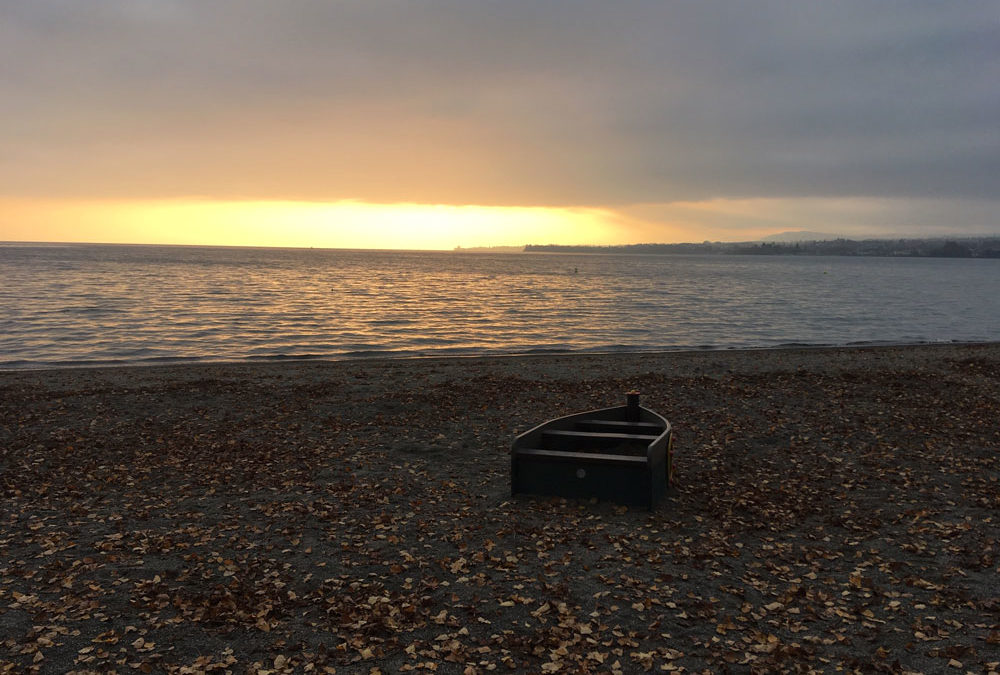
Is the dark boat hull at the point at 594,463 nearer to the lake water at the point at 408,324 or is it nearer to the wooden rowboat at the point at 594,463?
the wooden rowboat at the point at 594,463

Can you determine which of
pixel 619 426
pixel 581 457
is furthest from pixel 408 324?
pixel 581 457

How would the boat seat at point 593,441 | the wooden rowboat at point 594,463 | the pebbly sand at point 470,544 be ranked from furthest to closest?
the boat seat at point 593,441 → the wooden rowboat at point 594,463 → the pebbly sand at point 470,544

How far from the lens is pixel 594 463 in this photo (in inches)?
418

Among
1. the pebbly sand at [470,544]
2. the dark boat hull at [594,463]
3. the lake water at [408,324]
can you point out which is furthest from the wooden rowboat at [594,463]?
the lake water at [408,324]

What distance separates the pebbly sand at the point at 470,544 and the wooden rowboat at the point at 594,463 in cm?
37

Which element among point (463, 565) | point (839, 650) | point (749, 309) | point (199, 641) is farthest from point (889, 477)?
point (749, 309)

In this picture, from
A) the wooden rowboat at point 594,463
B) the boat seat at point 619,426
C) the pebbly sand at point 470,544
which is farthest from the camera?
the boat seat at point 619,426

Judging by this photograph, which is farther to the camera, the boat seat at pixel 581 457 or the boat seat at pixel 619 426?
the boat seat at pixel 619 426

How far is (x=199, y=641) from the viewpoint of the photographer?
22.0 feet

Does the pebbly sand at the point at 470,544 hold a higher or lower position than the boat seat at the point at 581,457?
lower

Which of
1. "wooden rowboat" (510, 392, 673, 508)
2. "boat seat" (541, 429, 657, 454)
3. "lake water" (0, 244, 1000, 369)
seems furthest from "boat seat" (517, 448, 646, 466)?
"lake water" (0, 244, 1000, 369)

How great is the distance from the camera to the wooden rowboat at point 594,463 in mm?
10422

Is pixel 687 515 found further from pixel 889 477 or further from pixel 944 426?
pixel 944 426

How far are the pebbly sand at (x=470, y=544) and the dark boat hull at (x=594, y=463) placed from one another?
0.38 m
